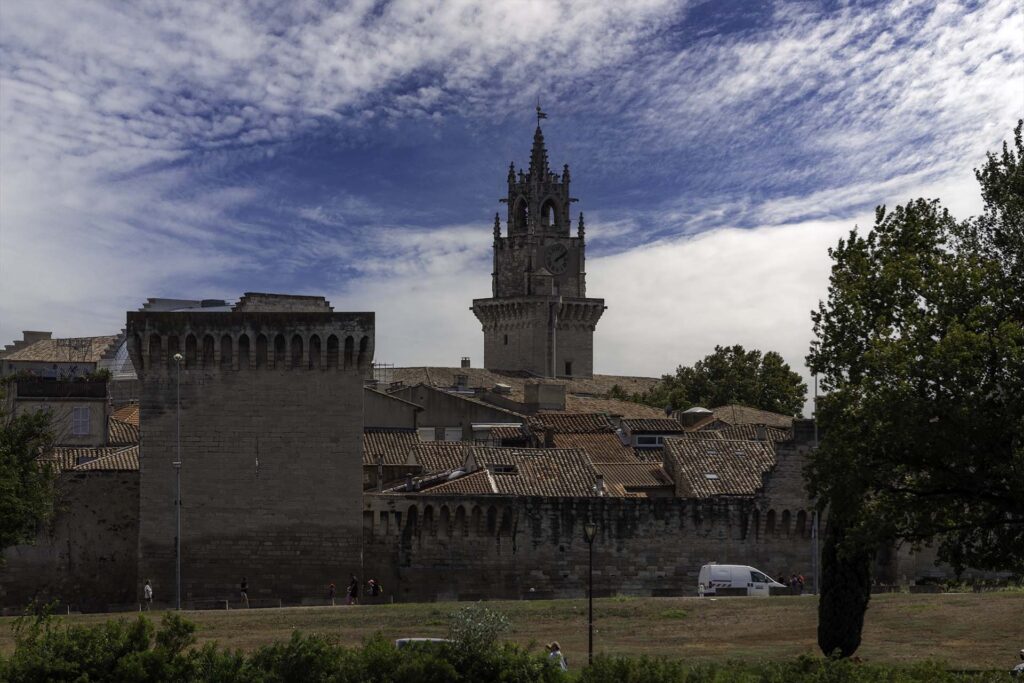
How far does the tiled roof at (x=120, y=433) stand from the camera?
2827 inches

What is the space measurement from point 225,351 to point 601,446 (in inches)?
1020

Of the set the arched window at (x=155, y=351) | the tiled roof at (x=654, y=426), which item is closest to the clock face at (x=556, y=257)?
the tiled roof at (x=654, y=426)

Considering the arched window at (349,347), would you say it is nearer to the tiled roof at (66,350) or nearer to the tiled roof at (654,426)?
the tiled roof at (654,426)

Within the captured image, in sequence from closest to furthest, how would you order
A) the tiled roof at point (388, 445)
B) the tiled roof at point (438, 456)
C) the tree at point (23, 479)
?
the tree at point (23, 479), the tiled roof at point (438, 456), the tiled roof at point (388, 445)

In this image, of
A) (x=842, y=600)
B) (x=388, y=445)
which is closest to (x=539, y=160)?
(x=388, y=445)

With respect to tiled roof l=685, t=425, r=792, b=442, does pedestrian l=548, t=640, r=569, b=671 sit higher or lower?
lower

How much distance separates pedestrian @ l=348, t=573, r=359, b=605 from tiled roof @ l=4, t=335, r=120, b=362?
240 feet

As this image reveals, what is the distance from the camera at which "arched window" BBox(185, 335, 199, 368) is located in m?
49.5

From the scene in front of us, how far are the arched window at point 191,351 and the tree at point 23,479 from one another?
5.27m

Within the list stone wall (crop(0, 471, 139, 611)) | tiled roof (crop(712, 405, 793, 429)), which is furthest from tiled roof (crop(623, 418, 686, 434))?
stone wall (crop(0, 471, 139, 611))

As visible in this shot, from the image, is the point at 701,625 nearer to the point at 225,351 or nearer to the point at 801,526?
the point at 801,526

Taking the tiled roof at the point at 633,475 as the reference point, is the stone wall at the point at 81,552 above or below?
below

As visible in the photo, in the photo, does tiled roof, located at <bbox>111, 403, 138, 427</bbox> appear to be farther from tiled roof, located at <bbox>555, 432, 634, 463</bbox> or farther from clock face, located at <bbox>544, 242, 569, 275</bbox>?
clock face, located at <bbox>544, 242, 569, 275</bbox>

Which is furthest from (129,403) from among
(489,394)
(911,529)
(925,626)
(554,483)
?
(911,529)
